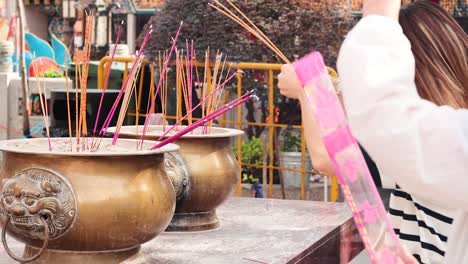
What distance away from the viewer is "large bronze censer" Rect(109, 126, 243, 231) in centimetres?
195

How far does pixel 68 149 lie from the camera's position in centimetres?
170

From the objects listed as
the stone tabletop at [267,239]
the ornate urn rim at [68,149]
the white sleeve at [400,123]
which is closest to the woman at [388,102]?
the white sleeve at [400,123]

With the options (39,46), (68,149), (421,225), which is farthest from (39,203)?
(39,46)

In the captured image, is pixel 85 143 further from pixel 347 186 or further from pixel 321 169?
pixel 347 186

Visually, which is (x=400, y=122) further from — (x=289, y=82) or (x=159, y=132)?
(x=159, y=132)

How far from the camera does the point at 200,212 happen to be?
1993mm

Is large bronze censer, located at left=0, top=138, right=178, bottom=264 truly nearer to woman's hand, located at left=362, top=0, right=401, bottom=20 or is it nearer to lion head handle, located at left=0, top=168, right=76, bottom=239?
lion head handle, located at left=0, top=168, right=76, bottom=239


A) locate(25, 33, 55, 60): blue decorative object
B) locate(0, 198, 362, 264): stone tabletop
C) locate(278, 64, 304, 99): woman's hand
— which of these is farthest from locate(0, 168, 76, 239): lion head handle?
locate(25, 33, 55, 60): blue decorative object

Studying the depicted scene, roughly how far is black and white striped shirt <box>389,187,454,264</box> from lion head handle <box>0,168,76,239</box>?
0.54 meters

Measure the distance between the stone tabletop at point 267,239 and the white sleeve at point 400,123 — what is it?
81 centimetres

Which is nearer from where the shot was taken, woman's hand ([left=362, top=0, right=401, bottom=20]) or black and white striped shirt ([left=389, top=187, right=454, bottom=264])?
woman's hand ([left=362, top=0, right=401, bottom=20])

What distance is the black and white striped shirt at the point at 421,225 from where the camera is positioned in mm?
1383

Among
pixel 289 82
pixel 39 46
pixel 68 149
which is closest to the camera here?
pixel 289 82

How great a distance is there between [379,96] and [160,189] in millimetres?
810
